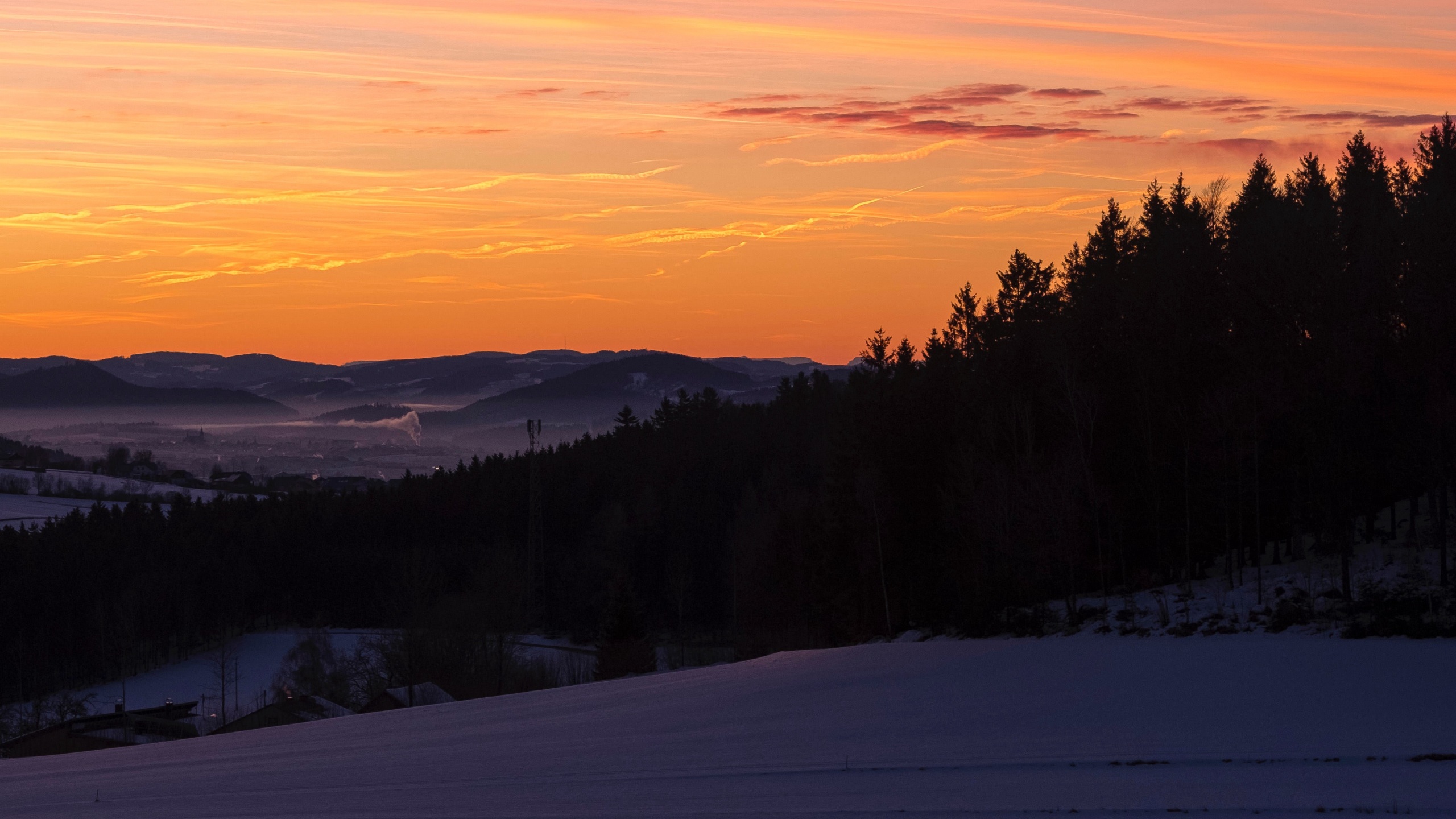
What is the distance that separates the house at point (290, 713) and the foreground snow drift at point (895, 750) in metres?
20.4

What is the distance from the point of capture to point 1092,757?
18172 mm

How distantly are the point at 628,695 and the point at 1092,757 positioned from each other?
52.2ft

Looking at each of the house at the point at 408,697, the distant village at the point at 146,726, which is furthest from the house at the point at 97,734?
the house at the point at 408,697

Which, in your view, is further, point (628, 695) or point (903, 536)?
point (903, 536)

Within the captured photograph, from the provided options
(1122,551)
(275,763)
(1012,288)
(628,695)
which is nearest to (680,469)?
(1012,288)

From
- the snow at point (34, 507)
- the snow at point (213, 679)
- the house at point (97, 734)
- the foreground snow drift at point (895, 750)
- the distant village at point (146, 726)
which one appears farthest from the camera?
the snow at point (34, 507)

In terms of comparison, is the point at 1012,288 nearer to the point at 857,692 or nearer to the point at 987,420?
the point at 987,420

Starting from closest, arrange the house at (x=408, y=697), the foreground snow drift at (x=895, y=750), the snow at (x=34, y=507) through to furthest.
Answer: the foreground snow drift at (x=895, y=750)
the house at (x=408, y=697)
the snow at (x=34, y=507)

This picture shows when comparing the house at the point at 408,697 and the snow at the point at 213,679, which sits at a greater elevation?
the house at the point at 408,697

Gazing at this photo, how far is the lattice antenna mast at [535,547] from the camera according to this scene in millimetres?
81562

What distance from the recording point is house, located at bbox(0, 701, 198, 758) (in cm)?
5016

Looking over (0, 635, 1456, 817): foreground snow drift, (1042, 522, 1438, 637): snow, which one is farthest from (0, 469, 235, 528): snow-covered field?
(1042, 522, 1438, 637): snow

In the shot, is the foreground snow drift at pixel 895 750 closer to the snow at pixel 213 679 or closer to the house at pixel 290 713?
the house at pixel 290 713

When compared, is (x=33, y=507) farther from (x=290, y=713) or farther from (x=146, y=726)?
(x=290, y=713)
